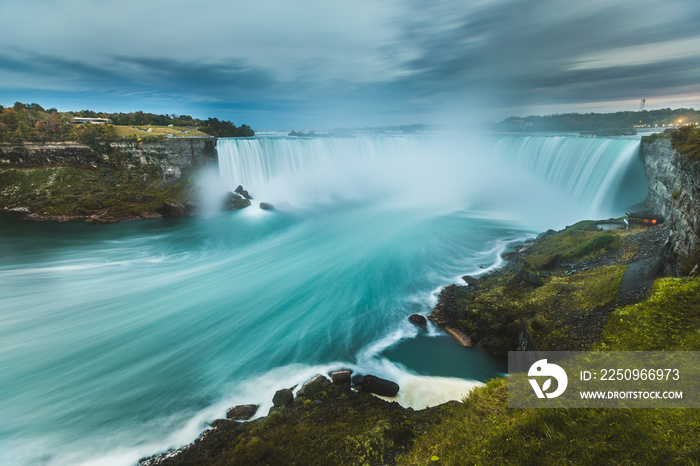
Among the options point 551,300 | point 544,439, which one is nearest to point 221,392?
point 544,439

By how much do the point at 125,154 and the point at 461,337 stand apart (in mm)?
48912

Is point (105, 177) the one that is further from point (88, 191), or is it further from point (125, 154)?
point (125, 154)

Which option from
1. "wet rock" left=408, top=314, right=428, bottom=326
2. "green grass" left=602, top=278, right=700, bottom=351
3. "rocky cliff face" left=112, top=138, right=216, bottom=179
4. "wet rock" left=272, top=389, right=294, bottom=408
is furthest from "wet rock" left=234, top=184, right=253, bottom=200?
"green grass" left=602, top=278, right=700, bottom=351

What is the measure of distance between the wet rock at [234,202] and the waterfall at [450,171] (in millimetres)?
4142

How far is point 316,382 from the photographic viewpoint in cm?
1012

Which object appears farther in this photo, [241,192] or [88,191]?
[241,192]

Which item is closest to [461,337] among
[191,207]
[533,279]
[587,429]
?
[533,279]

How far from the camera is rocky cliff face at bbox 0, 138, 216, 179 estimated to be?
4003 centimetres

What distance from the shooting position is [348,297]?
56.3 feet

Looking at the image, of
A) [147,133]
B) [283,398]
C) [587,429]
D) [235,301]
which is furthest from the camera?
[147,133]

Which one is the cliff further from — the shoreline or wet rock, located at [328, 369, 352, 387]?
wet rock, located at [328, 369, 352, 387]

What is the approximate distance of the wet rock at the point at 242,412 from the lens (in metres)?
9.31

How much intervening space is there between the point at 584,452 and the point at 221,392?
10.7 meters
